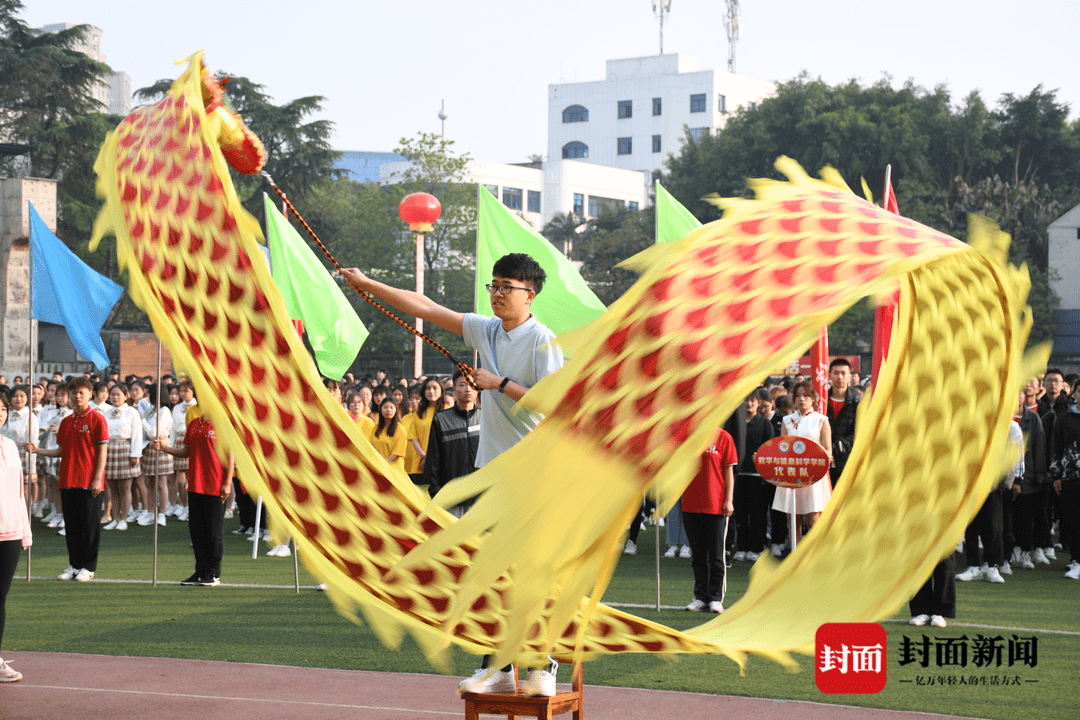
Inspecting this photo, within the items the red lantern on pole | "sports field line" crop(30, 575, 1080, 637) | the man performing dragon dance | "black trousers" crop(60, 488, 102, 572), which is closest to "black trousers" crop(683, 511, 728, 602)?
"sports field line" crop(30, 575, 1080, 637)

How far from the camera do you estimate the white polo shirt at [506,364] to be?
3.64m

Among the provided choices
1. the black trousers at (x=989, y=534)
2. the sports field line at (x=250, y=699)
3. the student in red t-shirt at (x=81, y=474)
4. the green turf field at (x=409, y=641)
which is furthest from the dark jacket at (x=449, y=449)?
the black trousers at (x=989, y=534)

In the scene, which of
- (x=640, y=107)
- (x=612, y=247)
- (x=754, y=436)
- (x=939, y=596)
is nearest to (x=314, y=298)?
(x=754, y=436)

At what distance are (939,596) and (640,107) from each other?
60.8 metres

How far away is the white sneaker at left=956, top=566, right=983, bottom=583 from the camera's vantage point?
8961mm

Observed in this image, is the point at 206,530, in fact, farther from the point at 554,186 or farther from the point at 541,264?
the point at 554,186

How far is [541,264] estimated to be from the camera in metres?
10.7

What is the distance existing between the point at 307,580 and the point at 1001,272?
24.3 ft

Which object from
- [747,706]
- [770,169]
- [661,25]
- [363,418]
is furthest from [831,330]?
[661,25]

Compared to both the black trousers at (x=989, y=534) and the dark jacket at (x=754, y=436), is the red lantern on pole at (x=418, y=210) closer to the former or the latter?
the dark jacket at (x=754, y=436)

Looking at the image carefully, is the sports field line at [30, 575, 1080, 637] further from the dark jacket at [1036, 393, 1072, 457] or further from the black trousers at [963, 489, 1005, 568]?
the dark jacket at [1036, 393, 1072, 457]

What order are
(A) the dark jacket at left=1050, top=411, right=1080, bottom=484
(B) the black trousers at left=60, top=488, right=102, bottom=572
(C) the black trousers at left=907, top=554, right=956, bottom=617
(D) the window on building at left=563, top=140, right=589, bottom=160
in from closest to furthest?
1. (C) the black trousers at left=907, top=554, right=956, bottom=617
2. (B) the black trousers at left=60, top=488, right=102, bottom=572
3. (A) the dark jacket at left=1050, top=411, right=1080, bottom=484
4. (D) the window on building at left=563, top=140, right=589, bottom=160

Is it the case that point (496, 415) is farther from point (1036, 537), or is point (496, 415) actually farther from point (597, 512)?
point (1036, 537)

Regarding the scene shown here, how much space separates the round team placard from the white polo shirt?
369 cm
